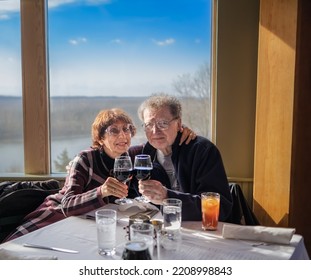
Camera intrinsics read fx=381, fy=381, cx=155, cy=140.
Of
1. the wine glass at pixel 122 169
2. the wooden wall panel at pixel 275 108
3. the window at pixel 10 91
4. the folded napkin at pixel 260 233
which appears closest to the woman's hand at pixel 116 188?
the wine glass at pixel 122 169

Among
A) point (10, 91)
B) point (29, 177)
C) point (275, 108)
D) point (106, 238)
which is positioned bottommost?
point (29, 177)

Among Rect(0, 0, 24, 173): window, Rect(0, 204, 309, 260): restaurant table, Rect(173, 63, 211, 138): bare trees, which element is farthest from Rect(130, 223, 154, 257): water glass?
Rect(0, 0, 24, 173): window

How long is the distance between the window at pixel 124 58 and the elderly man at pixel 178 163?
1.08 m

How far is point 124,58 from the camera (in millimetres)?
3059

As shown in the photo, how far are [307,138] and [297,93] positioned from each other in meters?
0.37

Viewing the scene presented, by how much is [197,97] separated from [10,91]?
1.52m

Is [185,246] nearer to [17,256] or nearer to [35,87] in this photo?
[17,256]

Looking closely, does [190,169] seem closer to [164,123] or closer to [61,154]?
[164,123]

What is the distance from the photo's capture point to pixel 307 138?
8.59ft

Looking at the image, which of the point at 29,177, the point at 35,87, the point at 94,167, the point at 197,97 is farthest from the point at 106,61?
the point at 94,167

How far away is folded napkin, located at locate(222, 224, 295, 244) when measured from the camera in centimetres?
133

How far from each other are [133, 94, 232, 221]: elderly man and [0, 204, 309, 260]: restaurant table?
0.53 ft

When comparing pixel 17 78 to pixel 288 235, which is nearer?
pixel 288 235

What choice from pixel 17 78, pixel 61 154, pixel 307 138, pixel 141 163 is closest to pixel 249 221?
pixel 307 138
